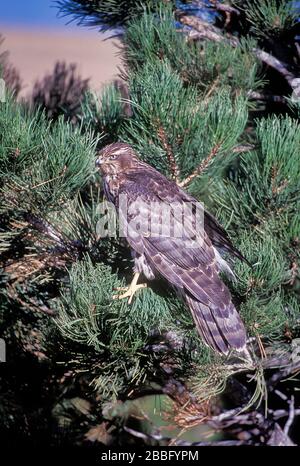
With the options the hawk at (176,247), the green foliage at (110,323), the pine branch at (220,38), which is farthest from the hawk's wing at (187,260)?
the pine branch at (220,38)

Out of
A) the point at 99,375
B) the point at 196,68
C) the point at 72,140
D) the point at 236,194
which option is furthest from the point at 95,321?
the point at 196,68

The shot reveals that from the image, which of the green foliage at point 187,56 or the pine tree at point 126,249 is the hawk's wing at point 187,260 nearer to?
the pine tree at point 126,249

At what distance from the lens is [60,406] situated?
2.24 meters

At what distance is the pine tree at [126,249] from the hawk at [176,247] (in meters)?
0.05

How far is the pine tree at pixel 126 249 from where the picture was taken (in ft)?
5.54

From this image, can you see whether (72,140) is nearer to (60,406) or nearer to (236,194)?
(236,194)

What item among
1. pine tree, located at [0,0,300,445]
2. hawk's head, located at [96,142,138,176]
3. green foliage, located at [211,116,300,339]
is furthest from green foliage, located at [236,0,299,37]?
hawk's head, located at [96,142,138,176]

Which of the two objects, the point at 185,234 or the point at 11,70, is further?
the point at 11,70

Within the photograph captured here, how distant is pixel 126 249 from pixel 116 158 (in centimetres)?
31

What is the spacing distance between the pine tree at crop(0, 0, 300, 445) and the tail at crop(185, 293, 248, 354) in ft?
0.11

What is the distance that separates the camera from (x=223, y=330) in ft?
5.60

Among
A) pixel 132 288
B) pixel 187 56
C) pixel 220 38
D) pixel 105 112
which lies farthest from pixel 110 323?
pixel 220 38

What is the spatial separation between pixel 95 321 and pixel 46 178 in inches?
18.3

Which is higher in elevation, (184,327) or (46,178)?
(46,178)
